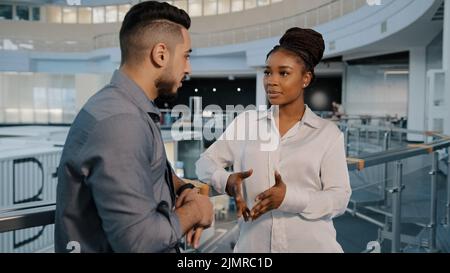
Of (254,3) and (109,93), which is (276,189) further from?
(254,3)

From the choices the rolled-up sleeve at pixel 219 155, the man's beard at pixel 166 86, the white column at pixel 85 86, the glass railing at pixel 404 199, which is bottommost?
the glass railing at pixel 404 199

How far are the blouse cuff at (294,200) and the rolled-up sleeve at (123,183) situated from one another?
336 millimetres

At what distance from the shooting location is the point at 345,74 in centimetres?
1447

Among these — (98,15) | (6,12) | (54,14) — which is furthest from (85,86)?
(6,12)

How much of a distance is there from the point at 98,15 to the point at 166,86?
24.5 m

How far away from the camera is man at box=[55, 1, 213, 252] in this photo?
61cm

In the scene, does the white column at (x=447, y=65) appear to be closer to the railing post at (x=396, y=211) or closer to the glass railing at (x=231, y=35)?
the railing post at (x=396, y=211)

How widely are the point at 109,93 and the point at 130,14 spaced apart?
16cm

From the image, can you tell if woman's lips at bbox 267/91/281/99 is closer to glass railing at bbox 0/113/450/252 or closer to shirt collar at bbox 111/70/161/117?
shirt collar at bbox 111/70/161/117

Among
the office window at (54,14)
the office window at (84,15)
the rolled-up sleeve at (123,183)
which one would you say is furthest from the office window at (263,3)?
the rolled-up sleeve at (123,183)

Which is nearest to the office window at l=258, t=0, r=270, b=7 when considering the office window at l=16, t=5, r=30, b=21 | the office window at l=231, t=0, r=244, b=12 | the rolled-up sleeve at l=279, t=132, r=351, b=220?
the office window at l=231, t=0, r=244, b=12

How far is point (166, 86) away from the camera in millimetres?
740

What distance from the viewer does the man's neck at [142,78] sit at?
28.3 inches

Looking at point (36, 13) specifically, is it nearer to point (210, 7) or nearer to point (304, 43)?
point (210, 7)
